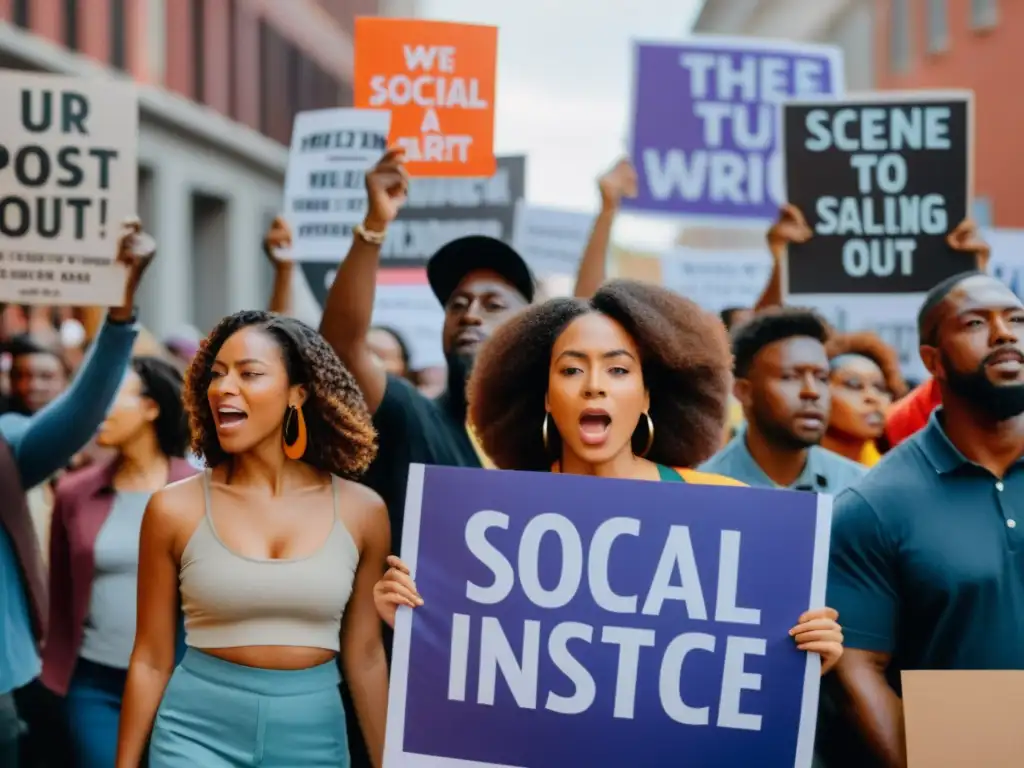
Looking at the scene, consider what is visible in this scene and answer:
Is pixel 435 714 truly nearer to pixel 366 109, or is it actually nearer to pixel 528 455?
pixel 528 455

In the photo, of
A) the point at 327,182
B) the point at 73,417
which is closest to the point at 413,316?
the point at 327,182

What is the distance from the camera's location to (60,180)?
5863 mm

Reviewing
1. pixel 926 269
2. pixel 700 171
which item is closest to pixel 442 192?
pixel 700 171

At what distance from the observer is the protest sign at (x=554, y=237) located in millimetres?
9852

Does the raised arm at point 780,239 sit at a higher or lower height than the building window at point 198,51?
lower

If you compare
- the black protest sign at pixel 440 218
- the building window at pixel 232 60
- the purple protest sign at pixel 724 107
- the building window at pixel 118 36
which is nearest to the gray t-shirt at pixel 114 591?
the black protest sign at pixel 440 218

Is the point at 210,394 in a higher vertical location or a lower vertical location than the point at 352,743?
higher

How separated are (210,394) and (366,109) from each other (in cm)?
299

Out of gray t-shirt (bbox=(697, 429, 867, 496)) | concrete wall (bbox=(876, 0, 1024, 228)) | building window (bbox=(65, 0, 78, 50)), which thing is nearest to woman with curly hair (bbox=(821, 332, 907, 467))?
gray t-shirt (bbox=(697, 429, 867, 496))

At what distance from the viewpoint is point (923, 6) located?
26781mm

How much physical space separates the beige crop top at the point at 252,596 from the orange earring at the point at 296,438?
280 millimetres

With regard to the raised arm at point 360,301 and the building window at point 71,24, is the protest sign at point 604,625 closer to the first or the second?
the raised arm at point 360,301

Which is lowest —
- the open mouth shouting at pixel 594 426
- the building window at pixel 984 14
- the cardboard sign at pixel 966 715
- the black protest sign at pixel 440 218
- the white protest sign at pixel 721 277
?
the cardboard sign at pixel 966 715

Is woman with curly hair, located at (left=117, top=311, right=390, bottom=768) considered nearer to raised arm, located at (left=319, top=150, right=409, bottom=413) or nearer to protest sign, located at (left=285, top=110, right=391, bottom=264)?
raised arm, located at (left=319, top=150, right=409, bottom=413)
